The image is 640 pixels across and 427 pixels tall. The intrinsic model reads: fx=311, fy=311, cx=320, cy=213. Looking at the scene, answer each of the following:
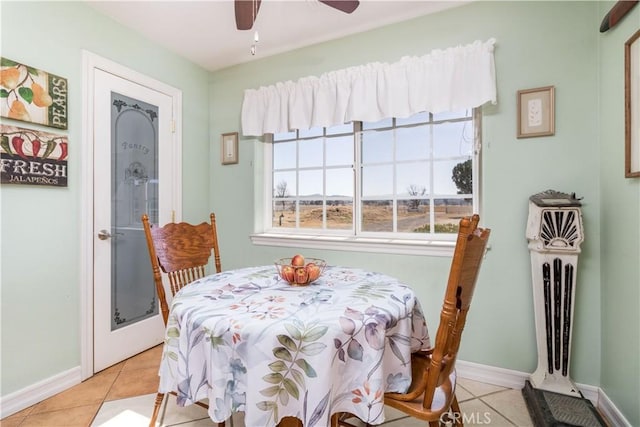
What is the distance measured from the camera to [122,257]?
242 centimetres

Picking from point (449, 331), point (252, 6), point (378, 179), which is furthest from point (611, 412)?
point (252, 6)

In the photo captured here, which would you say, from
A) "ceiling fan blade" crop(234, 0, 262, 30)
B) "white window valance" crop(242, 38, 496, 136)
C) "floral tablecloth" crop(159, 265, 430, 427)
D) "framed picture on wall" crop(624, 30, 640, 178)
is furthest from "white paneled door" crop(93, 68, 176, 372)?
"framed picture on wall" crop(624, 30, 640, 178)

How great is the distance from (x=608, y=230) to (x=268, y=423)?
1974 millimetres

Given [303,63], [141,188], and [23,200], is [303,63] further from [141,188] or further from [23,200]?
[23,200]

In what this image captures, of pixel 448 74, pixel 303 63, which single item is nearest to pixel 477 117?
pixel 448 74

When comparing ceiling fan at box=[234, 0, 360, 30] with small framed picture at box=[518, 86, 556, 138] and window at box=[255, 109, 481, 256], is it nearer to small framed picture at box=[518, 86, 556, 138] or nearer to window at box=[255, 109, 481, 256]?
window at box=[255, 109, 481, 256]

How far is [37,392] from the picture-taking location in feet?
6.13

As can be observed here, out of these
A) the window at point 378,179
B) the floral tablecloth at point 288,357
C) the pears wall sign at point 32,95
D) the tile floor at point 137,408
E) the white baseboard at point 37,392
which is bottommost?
the tile floor at point 137,408

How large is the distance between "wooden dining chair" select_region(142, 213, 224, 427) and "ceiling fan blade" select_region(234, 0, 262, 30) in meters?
1.26

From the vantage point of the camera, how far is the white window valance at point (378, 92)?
6.68 ft

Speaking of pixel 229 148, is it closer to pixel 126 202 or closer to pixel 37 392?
pixel 126 202

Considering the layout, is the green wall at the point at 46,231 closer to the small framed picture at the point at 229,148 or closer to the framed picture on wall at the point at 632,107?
the small framed picture at the point at 229,148

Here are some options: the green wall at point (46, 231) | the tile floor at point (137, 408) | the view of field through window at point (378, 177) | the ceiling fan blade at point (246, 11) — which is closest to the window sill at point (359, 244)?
the view of field through window at point (378, 177)

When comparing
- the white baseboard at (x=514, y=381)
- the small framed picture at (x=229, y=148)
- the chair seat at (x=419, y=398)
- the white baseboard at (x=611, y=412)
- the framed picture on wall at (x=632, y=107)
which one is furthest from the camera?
the small framed picture at (x=229, y=148)
